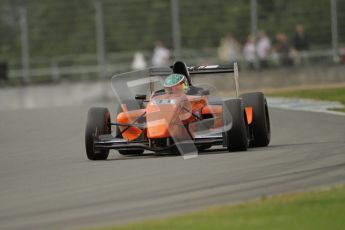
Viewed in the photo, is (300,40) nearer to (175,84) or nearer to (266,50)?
(266,50)

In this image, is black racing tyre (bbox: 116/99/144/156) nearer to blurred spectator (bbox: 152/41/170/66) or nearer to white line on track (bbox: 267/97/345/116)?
white line on track (bbox: 267/97/345/116)

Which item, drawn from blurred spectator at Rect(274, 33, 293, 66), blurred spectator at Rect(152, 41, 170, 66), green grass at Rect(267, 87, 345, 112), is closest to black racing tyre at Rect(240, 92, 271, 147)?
green grass at Rect(267, 87, 345, 112)

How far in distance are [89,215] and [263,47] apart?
24100 mm

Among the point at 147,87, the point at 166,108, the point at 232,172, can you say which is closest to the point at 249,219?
the point at 232,172

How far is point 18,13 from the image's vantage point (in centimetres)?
3139

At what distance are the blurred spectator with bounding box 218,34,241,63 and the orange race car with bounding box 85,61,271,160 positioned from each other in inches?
725

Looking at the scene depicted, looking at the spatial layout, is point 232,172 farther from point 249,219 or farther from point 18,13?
point 18,13

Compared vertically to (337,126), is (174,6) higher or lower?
higher

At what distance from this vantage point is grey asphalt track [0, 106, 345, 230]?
8781 mm

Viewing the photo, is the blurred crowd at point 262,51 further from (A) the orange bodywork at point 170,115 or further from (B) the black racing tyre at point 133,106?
(A) the orange bodywork at point 170,115

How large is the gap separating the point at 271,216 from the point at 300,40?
2480 centimetres

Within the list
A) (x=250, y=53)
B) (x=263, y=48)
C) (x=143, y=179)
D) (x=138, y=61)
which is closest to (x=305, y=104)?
(x=263, y=48)

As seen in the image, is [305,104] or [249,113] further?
[305,104]

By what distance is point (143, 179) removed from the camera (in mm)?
10648
